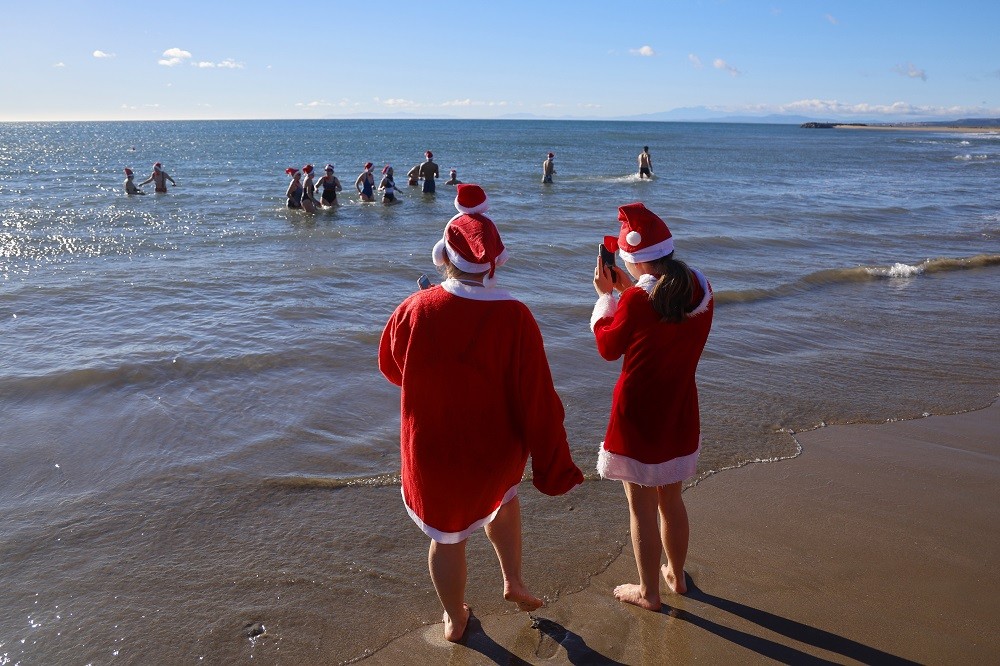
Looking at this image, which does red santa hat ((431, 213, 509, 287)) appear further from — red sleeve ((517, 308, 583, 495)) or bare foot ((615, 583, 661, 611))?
bare foot ((615, 583, 661, 611))

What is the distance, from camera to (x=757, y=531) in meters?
4.04

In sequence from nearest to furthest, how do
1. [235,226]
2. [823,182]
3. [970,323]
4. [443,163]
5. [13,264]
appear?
1. [970,323]
2. [13,264]
3. [235,226]
4. [823,182]
5. [443,163]

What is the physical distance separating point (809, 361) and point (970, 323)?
9.84 ft

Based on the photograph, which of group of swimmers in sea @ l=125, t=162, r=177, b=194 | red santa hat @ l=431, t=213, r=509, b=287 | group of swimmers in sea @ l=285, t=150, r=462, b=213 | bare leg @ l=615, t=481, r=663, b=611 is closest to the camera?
red santa hat @ l=431, t=213, r=509, b=287

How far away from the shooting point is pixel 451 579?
9.84ft

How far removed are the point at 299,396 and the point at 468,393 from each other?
386 cm

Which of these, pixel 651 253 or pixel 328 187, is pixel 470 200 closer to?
pixel 651 253

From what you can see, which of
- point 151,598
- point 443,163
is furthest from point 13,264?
point 443,163

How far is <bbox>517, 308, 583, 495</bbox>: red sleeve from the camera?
276 cm

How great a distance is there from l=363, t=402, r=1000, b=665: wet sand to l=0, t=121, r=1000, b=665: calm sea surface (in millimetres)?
280

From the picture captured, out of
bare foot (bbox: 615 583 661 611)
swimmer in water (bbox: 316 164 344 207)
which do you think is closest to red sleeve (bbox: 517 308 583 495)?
bare foot (bbox: 615 583 661 611)

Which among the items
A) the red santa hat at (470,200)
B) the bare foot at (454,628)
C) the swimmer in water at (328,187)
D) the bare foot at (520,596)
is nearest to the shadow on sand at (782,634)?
the bare foot at (520,596)

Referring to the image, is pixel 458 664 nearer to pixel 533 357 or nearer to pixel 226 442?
pixel 533 357

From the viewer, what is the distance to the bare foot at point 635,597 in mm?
3355
